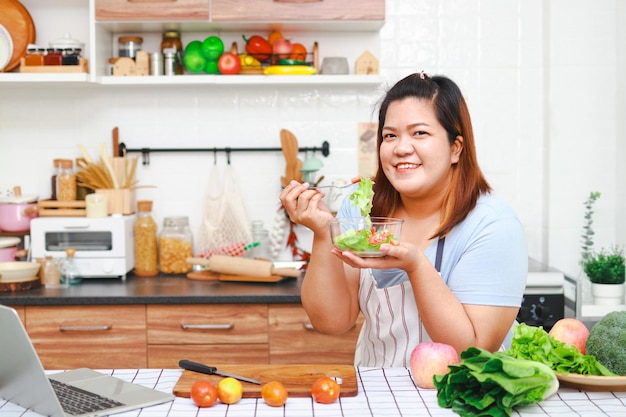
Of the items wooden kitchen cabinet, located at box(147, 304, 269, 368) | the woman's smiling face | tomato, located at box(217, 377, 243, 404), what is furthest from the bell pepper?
tomato, located at box(217, 377, 243, 404)

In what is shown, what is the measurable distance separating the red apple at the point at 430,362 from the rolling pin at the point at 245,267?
1738 mm

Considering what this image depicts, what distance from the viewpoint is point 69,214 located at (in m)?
3.51

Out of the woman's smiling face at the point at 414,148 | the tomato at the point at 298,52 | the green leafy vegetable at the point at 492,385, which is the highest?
the tomato at the point at 298,52

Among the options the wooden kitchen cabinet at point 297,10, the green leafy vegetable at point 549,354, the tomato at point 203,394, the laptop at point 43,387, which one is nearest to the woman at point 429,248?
the green leafy vegetable at point 549,354

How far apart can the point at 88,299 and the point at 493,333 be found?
1.78 m

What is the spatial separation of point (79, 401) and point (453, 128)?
1.14m

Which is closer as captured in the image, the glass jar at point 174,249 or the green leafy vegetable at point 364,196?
the green leafy vegetable at point 364,196

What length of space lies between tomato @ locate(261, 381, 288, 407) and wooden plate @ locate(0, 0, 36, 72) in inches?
102

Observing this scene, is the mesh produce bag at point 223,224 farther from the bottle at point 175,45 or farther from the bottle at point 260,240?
the bottle at point 175,45

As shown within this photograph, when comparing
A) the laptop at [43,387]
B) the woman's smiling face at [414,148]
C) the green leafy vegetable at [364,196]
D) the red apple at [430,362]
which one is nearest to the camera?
the laptop at [43,387]

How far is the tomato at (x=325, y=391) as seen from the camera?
5.20 feet

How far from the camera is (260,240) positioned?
3.71 m

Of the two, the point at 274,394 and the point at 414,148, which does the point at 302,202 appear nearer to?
the point at 414,148

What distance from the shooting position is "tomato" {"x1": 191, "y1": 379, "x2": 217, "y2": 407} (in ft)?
5.12
